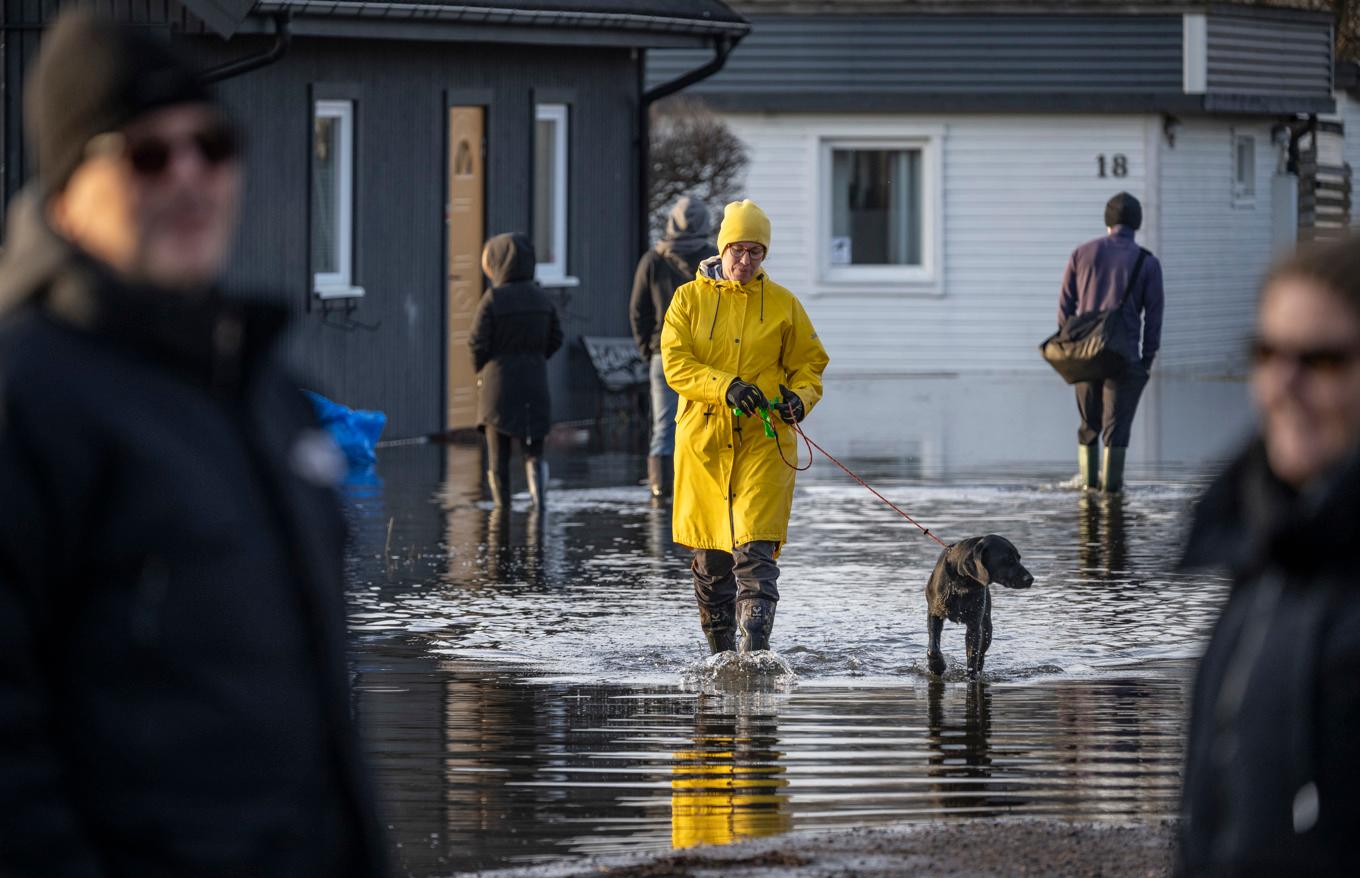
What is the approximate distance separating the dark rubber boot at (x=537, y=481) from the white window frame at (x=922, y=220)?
1414 cm

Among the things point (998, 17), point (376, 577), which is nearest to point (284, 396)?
point (376, 577)

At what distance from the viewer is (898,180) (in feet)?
94.8

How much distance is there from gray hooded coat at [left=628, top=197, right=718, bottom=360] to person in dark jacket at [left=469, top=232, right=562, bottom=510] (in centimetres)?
54

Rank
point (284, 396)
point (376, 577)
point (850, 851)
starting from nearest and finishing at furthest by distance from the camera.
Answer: point (284, 396), point (850, 851), point (376, 577)

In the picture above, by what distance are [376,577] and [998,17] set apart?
17.6 m

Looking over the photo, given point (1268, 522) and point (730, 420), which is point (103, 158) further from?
point (730, 420)

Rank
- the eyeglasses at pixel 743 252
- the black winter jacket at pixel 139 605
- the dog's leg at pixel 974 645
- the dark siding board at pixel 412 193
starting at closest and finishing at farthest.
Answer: the black winter jacket at pixel 139 605
the eyeglasses at pixel 743 252
the dog's leg at pixel 974 645
the dark siding board at pixel 412 193

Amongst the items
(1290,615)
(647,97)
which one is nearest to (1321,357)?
(1290,615)

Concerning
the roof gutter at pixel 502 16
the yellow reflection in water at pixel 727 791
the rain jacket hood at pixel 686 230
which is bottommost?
the yellow reflection in water at pixel 727 791

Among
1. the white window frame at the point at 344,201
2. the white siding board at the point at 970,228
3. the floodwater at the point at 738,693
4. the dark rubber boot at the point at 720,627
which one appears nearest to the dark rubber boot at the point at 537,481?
the floodwater at the point at 738,693

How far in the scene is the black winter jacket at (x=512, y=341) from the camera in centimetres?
1438

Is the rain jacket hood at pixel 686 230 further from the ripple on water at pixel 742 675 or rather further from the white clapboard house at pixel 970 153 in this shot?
the white clapboard house at pixel 970 153

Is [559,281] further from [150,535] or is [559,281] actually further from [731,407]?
[150,535]

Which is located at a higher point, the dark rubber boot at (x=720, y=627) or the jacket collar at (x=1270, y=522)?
the jacket collar at (x=1270, y=522)
